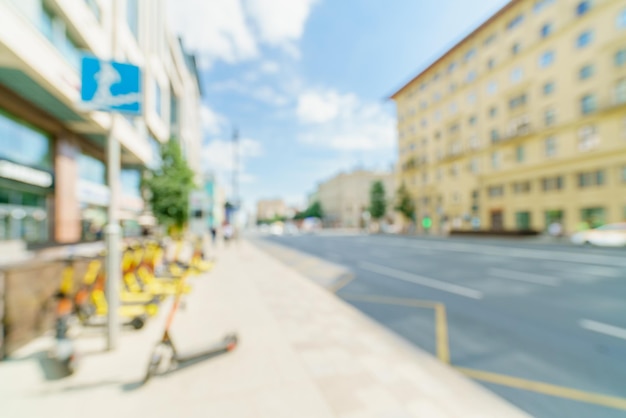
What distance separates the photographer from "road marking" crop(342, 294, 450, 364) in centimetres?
412

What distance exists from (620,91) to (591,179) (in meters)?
7.45

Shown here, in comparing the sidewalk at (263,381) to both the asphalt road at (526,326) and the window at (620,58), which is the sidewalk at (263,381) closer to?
the asphalt road at (526,326)

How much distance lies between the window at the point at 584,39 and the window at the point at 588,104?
460cm

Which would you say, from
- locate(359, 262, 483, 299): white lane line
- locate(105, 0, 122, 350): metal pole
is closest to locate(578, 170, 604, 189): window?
locate(359, 262, 483, 299): white lane line

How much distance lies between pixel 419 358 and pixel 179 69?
1510 inches

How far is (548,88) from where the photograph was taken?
88.6 feet

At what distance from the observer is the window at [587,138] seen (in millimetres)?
23672

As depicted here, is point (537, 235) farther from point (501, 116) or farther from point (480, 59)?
point (480, 59)

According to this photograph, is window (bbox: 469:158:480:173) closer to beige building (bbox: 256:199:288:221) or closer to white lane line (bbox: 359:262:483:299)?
white lane line (bbox: 359:262:483:299)

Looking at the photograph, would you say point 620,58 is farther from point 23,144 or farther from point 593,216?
point 23,144

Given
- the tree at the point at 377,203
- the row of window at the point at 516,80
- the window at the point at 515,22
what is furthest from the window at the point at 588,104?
the tree at the point at 377,203

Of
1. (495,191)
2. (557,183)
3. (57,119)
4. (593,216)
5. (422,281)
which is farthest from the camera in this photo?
(495,191)

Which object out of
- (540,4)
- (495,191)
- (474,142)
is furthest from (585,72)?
(495,191)

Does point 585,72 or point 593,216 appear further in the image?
point 593,216
